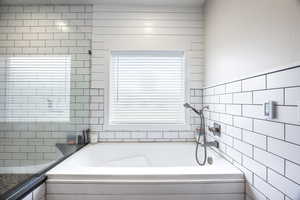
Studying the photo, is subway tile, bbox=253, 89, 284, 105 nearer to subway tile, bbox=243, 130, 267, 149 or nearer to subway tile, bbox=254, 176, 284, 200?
subway tile, bbox=243, 130, 267, 149

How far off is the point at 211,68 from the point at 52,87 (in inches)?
73.4

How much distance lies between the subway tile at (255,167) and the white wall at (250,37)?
0.59 meters

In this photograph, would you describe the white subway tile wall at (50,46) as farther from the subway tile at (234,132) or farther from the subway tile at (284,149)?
the subway tile at (284,149)

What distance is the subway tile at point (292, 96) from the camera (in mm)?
716

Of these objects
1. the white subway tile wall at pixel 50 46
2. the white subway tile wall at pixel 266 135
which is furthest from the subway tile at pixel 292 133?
the white subway tile wall at pixel 50 46

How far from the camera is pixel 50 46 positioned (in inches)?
75.9

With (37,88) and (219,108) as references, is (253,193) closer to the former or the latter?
(219,108)

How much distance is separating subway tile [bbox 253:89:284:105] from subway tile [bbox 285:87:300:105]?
3 cm

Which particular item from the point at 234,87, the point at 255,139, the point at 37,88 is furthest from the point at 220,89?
the point at 37,88

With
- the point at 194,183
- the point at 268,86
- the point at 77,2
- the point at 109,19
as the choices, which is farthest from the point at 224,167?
the point at 77,2

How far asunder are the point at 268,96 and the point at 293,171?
0.39m

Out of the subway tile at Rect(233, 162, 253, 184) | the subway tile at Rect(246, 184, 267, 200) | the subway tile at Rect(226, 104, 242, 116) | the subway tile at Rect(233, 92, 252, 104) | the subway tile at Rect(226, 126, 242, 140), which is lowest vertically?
the subway tile at Rect(246, 184, 267, 200)

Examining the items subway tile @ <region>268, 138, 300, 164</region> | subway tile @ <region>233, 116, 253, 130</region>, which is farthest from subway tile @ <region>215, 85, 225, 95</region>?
subway tile @ <region>268, 138, 300, 164</region>

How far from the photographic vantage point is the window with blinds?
1645 millimetres
